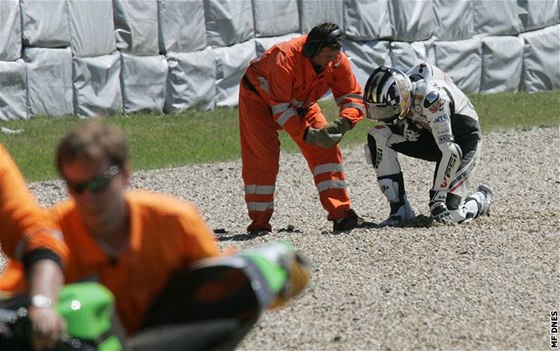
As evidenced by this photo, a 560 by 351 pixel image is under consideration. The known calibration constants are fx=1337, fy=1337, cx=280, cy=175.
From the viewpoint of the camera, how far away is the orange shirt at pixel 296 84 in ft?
35.2

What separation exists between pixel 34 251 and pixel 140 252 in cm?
38

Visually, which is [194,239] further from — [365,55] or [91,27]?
[365,55]

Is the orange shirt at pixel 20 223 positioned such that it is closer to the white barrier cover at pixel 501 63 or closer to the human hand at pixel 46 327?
the human hand at pixel 46 327

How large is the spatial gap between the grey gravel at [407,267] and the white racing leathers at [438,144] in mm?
405

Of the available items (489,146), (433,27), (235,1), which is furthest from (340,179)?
(433,27)

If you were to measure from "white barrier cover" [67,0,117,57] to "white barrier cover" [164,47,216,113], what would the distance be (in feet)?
3.75

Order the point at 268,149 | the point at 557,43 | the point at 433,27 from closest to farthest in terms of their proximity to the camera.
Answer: the point at 268,149
the point at 433,27
the point at 557,43

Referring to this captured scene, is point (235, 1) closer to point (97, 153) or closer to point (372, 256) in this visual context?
point (372, 256)

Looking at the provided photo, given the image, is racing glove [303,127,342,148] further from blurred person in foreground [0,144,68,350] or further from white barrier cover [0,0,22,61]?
white barrier cover [0,0,22,61]

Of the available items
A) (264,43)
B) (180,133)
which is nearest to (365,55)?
(264,43)

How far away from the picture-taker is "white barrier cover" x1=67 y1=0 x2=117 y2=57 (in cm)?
1883

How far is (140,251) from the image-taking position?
4672mm

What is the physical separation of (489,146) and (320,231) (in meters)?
6.23

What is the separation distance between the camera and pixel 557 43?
80.1ft
